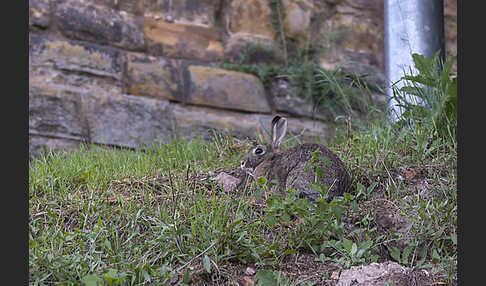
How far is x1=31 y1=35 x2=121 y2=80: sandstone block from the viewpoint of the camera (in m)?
6.35

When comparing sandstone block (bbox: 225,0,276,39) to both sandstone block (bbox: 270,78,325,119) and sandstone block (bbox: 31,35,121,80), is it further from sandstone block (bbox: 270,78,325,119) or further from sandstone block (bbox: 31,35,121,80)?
sandstone block (bbox: 31,35,121,80)

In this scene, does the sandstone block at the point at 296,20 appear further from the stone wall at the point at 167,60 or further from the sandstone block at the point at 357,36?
the sandstone block at the point at 357,36

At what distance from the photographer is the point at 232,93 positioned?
7027mm

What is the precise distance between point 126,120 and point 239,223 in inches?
139

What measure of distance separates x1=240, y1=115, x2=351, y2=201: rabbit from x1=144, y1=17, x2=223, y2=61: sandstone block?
9.03 ft

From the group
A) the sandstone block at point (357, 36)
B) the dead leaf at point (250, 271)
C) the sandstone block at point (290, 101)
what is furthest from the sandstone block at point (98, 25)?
the dead leaf at point (250, 271)

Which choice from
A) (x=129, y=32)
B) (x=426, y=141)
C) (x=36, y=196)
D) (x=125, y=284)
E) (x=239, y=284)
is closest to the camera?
(x=125, y=284)

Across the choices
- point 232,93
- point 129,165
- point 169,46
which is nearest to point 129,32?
point 169,46

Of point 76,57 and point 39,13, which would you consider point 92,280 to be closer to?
point 76,57

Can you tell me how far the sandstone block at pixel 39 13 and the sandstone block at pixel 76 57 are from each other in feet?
0.61

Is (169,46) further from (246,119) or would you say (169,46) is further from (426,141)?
(426,141)

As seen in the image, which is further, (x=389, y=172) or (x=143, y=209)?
(x=389, y=172)

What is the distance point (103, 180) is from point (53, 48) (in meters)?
2.89

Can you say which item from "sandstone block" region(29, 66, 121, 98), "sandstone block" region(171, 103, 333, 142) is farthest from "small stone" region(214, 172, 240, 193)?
"sandstone block" region(29, 66, 121, 98)
